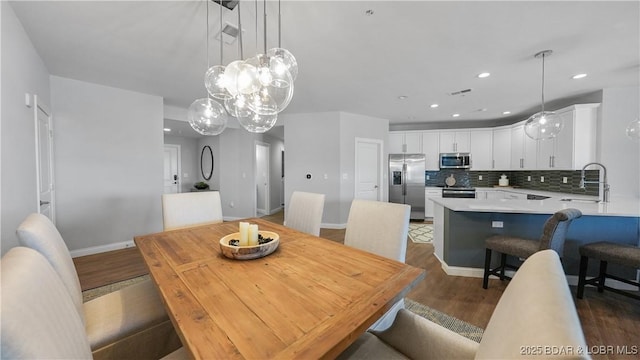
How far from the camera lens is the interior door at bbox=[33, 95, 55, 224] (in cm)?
254

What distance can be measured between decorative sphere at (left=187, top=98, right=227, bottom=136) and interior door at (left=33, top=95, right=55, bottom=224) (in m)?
1.61

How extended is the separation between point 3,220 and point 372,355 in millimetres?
2543

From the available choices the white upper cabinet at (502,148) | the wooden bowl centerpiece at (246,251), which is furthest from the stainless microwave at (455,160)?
the wooden bowl centerpiece at (246,251)

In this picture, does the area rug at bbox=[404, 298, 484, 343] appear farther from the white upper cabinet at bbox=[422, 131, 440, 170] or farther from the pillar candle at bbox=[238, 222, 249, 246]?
the white upper cabinet at bbox=[422, 131, 440, 170]

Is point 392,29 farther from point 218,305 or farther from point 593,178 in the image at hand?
point 593,178

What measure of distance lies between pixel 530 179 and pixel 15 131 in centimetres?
798

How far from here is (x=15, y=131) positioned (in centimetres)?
194

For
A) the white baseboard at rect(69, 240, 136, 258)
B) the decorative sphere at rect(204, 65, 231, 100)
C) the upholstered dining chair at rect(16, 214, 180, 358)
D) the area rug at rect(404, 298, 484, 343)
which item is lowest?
the area rug at rect(404, 298, 484, 343)

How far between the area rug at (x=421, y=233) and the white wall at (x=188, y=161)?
231 inches

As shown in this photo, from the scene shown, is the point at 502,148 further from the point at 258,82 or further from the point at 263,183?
the point at 258,82

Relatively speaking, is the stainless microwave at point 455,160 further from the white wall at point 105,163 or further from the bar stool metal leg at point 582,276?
the white wall at point 105,163

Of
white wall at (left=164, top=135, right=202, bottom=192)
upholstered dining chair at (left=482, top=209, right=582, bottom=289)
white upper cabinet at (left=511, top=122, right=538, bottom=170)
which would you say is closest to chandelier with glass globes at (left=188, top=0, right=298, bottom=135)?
upholstered dining chair at (left=482, top=209, right=582, bottom=289)

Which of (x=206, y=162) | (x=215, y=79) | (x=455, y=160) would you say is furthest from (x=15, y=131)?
(x=455, y=160)

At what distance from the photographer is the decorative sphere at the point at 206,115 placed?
2.34m
